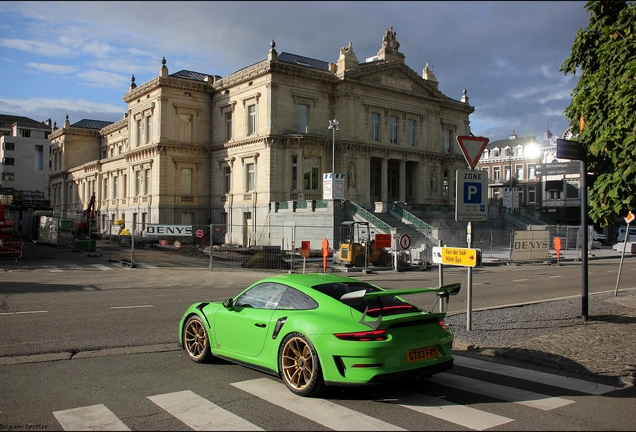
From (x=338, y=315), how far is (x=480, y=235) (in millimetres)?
33977

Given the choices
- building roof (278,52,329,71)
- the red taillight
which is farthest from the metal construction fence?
the red taillight

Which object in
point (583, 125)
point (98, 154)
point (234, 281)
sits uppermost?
point (98, 154)

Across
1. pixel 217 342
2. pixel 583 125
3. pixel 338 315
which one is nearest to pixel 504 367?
pixel 338 315

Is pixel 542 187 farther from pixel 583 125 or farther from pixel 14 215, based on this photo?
pixel 583 125

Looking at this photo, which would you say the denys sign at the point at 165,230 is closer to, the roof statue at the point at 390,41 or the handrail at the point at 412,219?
the handrail at the point at 412,219

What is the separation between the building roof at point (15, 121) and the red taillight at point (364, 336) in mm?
117653

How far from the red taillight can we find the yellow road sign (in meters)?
4.20

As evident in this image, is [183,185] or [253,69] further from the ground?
[253,69]

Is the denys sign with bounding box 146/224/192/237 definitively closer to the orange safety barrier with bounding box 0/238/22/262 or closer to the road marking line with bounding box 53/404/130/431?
the orange safety barrier with bounding box 0/238/22/262

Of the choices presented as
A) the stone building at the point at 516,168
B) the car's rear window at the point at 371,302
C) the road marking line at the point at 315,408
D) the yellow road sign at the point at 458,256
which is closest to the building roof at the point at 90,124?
the stone building at the point at 516,168

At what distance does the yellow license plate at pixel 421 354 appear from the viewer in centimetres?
621

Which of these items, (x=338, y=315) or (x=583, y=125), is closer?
(x=338, y=315)

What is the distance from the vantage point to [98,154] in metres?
79.4

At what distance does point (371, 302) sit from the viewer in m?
6.46
